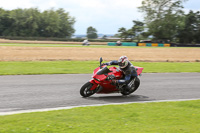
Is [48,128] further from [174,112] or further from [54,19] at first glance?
[54,19]

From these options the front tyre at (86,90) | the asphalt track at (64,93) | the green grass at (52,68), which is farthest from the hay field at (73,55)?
the front tyre at (86,90)

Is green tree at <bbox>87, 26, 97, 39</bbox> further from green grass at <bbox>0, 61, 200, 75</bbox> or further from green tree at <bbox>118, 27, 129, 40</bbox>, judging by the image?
green grass at <bbox>0, 61, 200, 75</bbox>

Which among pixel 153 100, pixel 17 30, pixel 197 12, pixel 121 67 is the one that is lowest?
pixel 153 100

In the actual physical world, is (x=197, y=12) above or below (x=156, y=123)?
above

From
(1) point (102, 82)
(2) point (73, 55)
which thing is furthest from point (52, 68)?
(2) point (73, 55)

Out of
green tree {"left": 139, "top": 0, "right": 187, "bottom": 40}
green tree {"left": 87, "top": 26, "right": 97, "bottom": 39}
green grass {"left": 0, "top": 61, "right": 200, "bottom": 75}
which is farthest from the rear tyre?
green tree {"left": 87, "top": 26, "right": 97, "bottom": 39}

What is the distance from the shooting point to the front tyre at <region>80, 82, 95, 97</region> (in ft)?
29.6

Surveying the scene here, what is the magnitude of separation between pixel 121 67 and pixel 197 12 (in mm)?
91965

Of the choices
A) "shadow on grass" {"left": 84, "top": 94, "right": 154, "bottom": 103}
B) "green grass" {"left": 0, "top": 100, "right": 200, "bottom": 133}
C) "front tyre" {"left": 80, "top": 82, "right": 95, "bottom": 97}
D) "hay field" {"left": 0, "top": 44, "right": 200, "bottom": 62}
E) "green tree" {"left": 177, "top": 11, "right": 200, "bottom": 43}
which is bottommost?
"shadow on grass" {"left": 84, "top": 94, "right": 154, "bottom": 103}

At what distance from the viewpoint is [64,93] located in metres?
9.76

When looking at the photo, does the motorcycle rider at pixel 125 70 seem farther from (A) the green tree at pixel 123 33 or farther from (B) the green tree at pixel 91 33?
(B) the green tree at pixel 91 33

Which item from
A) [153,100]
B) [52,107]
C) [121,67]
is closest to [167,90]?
[153,100]

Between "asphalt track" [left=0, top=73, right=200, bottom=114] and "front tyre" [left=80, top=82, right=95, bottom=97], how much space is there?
16 centimetres

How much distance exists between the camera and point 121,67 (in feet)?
30.6
